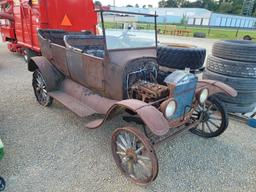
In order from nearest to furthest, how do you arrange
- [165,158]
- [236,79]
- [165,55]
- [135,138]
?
[135,138]
[165,158]
[236,79]
[165,55]

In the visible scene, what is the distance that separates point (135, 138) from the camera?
237 cm

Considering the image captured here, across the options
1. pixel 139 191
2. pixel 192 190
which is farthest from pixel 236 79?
pixel 139 191

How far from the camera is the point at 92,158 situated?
2852mm

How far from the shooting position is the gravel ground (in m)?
2.45

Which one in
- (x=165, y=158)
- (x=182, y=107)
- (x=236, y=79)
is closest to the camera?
(x=182, y=107)

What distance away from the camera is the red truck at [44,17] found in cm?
607

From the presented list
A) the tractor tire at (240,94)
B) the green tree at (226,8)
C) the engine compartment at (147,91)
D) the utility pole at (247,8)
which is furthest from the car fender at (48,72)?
the green tree at (226,8)

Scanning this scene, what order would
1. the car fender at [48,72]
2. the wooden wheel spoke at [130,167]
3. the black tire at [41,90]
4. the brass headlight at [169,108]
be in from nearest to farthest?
the brass headlight at [169,108], the wooden wheel spoke at [130,167], the car fender at [48,72], the black tire at [41,90]

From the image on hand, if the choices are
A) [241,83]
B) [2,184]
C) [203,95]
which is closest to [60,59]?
[2,184]

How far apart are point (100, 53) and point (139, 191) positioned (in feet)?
7.20

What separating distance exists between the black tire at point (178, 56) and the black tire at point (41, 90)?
7.48ft

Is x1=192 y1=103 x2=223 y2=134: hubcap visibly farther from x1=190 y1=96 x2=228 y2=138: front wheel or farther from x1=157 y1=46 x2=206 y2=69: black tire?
x1=157 y1=46 x2=206 y2=69: black tire

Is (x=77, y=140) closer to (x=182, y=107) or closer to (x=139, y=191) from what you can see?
(x=139, y=191)

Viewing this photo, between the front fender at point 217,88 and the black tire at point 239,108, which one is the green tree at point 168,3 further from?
the front fender at point 217,88
